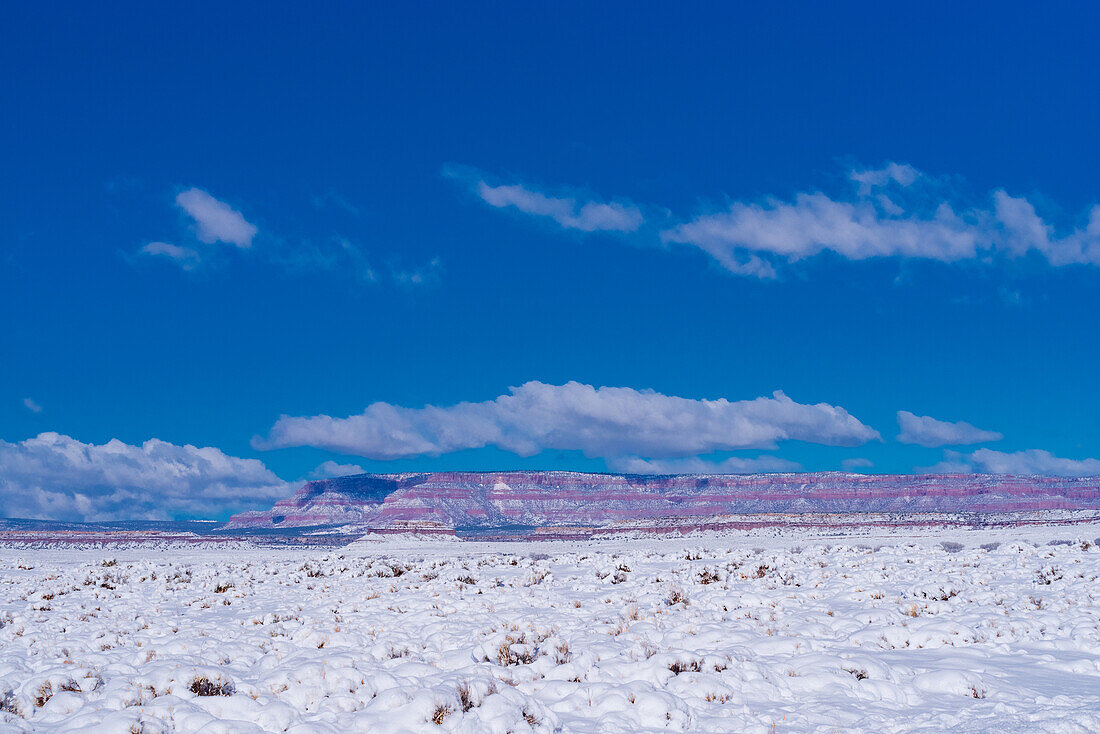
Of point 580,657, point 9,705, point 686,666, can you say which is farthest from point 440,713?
point 9,705

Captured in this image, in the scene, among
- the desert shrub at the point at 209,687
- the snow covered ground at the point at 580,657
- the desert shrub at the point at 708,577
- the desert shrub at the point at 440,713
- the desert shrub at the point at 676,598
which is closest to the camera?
the desert shrub at the point at 440,713

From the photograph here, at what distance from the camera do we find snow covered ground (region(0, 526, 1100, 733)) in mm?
8266

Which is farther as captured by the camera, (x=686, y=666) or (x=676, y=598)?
(x=676, y=598)

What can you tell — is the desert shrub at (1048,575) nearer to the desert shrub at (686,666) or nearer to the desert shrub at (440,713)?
the desert shrub at (686,666)

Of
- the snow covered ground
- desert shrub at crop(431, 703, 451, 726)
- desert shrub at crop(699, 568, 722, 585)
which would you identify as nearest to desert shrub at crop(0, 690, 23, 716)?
the snow covered ground

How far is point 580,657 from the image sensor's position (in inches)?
412

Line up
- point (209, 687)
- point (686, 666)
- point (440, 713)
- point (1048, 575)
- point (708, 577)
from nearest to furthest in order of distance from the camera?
point (440, 713)
point (209, 687)
point (686, 666)
point (1048, 575)
point (708, 577)

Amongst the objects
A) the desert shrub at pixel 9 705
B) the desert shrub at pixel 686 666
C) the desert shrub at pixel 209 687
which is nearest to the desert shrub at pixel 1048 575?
the desert shrub at pixel 686 666

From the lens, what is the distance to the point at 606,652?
1095 centimetres

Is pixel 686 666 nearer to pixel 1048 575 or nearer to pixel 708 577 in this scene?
pixel 708 577

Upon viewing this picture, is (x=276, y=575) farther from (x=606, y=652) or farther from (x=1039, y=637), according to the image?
(x=1039, y=637)

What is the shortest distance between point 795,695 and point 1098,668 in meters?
4.17

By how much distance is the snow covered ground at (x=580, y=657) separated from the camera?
8266mm

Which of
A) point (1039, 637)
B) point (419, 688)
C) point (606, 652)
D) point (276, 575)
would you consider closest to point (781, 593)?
point (1039, 637)
